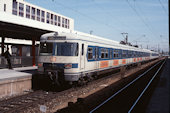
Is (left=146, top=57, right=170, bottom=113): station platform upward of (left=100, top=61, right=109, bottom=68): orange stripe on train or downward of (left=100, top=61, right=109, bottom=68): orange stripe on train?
downward

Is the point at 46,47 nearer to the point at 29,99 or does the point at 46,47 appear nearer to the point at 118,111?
the point at 29,99

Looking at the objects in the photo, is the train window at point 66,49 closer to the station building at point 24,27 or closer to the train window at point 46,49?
the train window at point 46,49

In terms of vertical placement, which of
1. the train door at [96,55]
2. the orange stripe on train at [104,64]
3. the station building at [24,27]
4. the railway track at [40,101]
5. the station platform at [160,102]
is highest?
the station building at [24,27]

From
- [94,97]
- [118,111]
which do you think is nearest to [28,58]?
[94,97]

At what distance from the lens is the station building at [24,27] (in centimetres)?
1441

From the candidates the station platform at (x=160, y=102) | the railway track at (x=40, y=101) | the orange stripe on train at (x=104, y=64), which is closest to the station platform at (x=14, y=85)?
the railway track at (x=40, y=101)

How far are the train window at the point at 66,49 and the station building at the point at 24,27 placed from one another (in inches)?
186

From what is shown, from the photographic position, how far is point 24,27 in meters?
15.2

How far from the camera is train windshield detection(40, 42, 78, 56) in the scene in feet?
34.4

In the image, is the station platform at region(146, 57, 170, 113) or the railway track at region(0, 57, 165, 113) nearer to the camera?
the station platform at region(146, 57, 170, 113)

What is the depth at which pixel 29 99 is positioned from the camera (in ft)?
30.4

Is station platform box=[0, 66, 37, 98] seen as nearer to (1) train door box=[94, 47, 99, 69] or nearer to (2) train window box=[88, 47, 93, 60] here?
(2) train window box=[88, 47, 93, 60]

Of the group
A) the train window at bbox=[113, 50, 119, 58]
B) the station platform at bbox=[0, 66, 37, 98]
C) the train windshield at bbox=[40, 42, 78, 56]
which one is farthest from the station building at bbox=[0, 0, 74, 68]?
the train window at bbox=[113, 50, 119, 58]

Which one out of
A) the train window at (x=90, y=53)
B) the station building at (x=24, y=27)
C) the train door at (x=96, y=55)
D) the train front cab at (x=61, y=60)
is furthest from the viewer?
the station building at (x=24, y=27)
